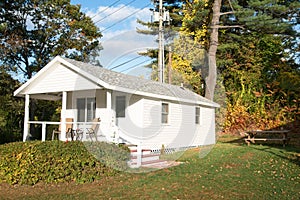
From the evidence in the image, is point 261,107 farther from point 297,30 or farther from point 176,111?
point 176,111

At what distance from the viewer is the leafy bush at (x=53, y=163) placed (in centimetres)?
866

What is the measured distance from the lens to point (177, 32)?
992 inches

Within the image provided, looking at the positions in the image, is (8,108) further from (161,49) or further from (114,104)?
(161,49)

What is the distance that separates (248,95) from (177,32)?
24.9 ft

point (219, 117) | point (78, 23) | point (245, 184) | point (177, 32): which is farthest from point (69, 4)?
point (245, 184)

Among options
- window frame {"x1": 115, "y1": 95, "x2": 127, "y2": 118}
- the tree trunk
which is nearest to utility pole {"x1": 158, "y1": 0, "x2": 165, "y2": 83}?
the tree trunk

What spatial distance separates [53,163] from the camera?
28.8 ft

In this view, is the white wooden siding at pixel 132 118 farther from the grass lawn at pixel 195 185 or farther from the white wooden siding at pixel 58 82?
the grass lawn at pixel 195 185

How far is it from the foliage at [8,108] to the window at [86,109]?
20.9ft

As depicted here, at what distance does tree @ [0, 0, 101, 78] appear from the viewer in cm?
1948

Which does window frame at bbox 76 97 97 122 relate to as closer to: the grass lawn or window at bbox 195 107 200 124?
the grass lawn

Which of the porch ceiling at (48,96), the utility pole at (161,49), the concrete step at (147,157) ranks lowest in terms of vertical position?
the concrete step at (147,157)

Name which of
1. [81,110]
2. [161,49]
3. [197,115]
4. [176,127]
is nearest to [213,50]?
[161,49]

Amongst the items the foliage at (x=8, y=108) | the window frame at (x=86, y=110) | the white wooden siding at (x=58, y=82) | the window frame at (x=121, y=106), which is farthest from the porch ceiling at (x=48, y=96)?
the foliage at (x=8, y=108)
